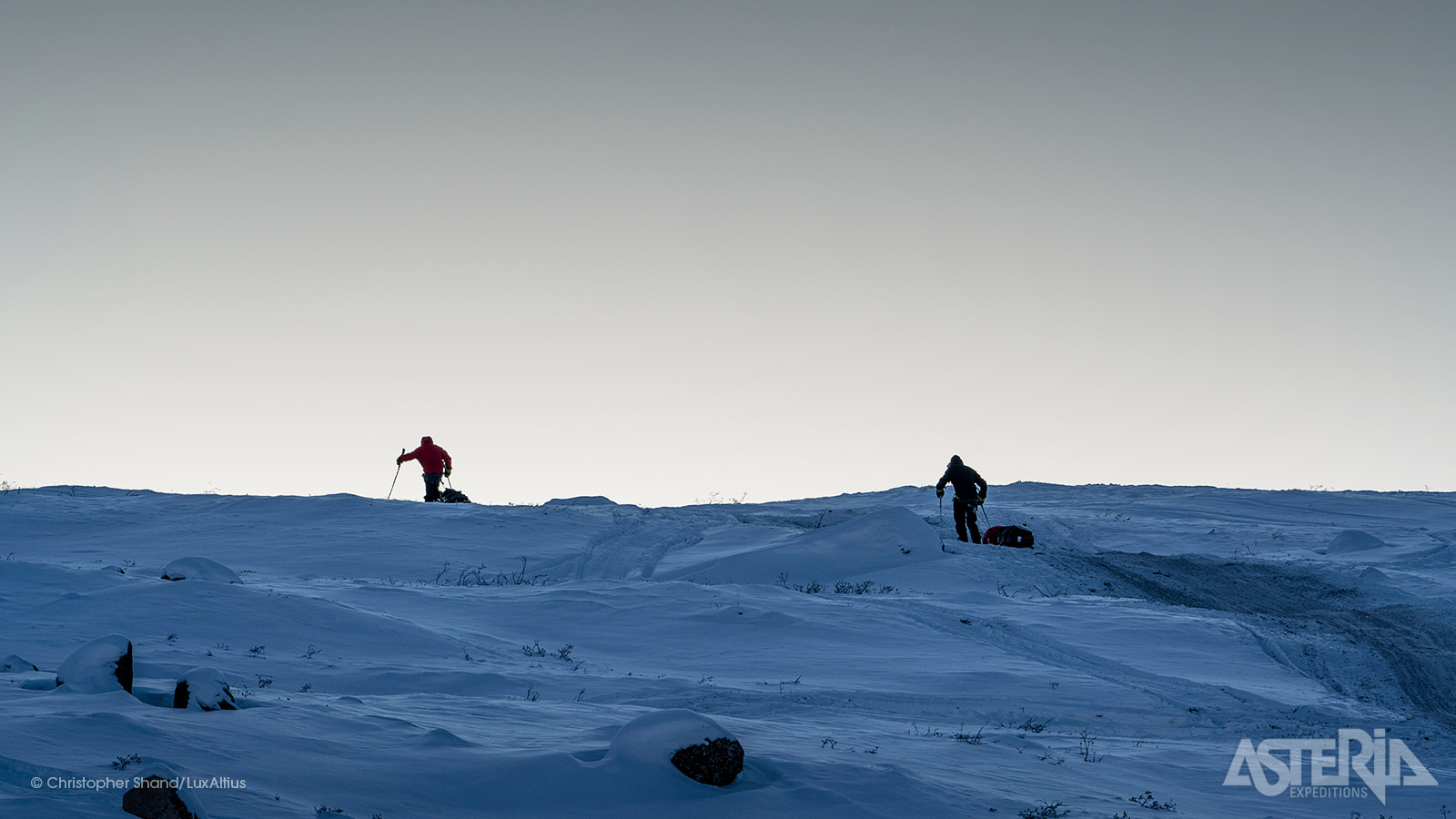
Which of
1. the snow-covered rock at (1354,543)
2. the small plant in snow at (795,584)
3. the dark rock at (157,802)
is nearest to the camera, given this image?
the dark rock at (157,802)

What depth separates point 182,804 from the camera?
407cm

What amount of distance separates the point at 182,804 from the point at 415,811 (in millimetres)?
1128

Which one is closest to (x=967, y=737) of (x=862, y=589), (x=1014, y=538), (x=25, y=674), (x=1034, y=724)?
(x=1034, y=724)

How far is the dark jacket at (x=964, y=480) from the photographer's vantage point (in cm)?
1911

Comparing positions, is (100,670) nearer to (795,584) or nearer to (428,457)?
(795,584)

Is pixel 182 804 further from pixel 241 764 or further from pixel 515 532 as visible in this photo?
pixel 515 532

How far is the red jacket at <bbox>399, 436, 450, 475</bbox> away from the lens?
2300cm

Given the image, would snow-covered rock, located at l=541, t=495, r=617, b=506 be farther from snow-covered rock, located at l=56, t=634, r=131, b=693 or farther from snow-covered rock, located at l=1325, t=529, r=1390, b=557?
snow-covered rock, located at l=56, t=634, r=131, b=693

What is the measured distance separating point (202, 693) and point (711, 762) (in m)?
2.95

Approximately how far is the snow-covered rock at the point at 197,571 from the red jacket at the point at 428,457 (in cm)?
1101

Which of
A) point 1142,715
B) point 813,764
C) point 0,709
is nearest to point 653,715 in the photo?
point 813,764

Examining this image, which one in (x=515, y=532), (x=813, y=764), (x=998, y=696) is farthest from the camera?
(x=515, y=532)

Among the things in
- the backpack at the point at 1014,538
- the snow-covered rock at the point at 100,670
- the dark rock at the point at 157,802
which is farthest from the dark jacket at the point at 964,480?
the dark rock at the point at 157,802

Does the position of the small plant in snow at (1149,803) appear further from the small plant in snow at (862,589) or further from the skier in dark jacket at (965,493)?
the skier in dark jacket at (965,493)
